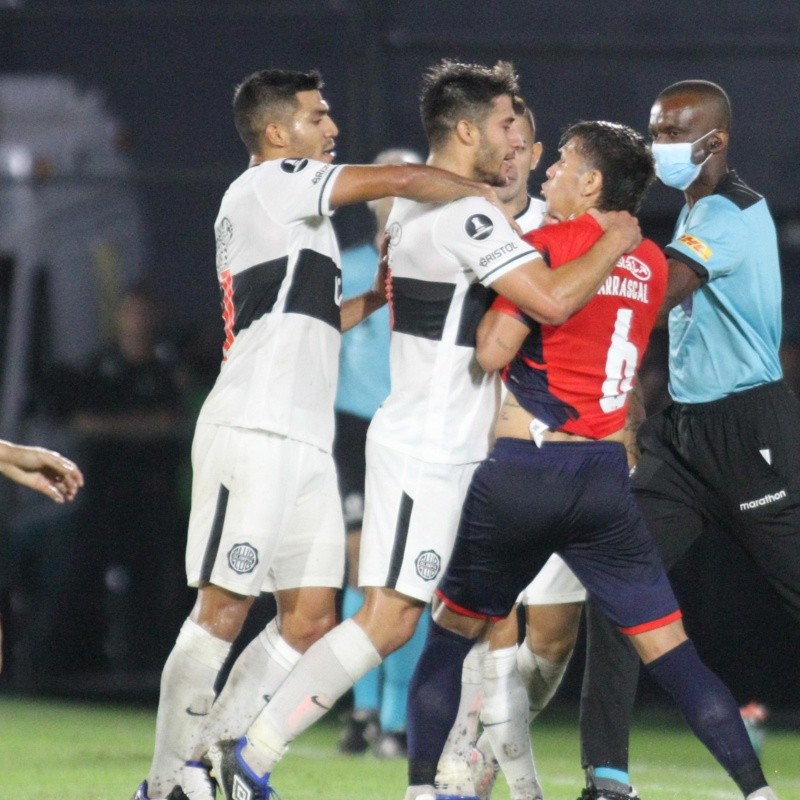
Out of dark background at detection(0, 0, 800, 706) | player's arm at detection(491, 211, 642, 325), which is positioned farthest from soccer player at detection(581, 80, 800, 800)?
dark background at detection(0, 0, 800, 706)

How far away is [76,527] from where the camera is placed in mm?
8695

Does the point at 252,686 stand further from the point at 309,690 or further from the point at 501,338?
the point at 501,338

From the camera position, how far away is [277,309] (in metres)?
4.88

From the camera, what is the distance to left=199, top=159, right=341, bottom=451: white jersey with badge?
4859 millimetres

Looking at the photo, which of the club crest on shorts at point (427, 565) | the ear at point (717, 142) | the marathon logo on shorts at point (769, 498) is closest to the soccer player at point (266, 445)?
the club crest on shorts at point (427, 565)

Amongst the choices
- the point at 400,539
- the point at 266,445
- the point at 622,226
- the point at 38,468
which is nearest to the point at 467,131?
the point at 622,226

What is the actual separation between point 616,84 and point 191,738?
4.69 metres

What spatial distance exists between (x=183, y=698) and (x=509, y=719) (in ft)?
3.16

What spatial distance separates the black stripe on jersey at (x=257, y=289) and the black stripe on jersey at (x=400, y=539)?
2.35ft

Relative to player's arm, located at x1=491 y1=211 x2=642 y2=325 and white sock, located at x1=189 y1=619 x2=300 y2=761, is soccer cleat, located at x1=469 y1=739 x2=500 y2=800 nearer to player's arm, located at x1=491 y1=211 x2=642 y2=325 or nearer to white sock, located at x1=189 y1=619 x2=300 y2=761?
white sock, located at x1=189 y1=619 x2=300 y2=761

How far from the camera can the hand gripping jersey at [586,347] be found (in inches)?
178

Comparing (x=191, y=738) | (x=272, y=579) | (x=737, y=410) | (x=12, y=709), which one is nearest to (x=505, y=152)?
(x=737, y=410)

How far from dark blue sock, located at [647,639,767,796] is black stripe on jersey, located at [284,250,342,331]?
1402 mm

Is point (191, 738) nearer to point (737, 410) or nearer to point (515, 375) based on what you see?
point (515, 375)
